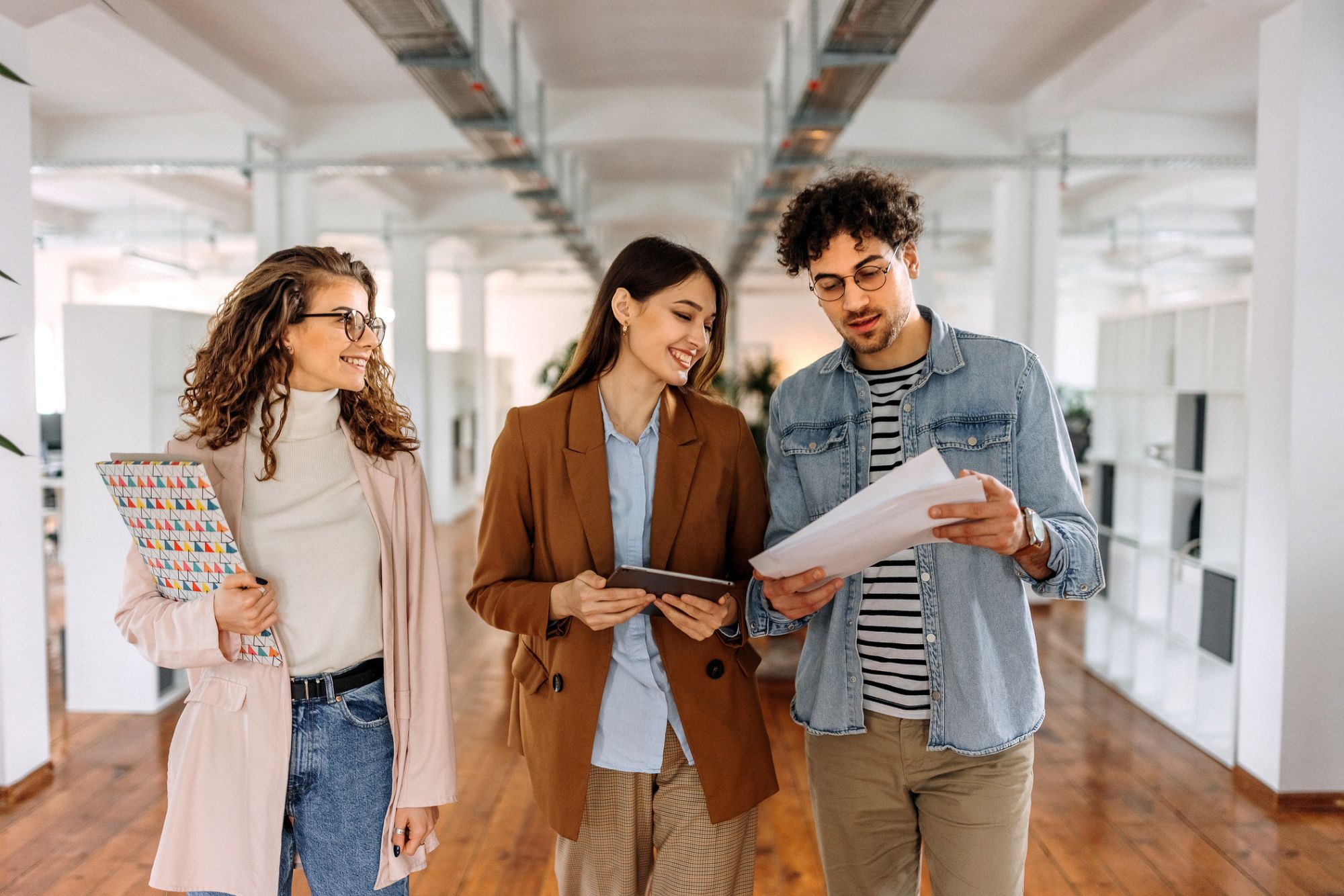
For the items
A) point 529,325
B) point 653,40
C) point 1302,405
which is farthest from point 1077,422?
point 529,325

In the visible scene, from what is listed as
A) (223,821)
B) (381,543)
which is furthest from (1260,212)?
(223,821)

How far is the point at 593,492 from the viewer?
1897 millimetres

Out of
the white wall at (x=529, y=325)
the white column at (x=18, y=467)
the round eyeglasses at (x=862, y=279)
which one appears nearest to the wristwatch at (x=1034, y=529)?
the round eyeglasses at (x=862, y=279)

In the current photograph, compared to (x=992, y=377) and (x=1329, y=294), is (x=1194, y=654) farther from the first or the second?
(x=992, y=377)

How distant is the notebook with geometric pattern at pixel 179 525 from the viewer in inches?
63.1

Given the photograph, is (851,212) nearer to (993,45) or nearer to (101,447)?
(101,447)

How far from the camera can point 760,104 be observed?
7562 millimetres

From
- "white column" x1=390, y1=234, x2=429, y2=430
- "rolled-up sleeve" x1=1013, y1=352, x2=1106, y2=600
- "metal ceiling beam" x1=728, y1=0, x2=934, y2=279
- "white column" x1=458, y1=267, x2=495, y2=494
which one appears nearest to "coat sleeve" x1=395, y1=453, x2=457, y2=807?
"rolled-up sleeve" x1=1013, y1=352, x2=1106, y2=600

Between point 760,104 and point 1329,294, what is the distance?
179 inches

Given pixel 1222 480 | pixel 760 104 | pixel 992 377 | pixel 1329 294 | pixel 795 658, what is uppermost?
pixel 760 104

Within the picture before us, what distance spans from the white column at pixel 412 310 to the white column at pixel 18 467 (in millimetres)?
7331

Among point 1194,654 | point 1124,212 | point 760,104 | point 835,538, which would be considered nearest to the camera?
point 835,538

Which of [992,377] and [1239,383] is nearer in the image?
[992,377]

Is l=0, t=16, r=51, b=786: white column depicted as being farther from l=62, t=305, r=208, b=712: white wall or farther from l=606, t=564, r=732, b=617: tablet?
l=606, t=564, r=732, b=617: tablet
